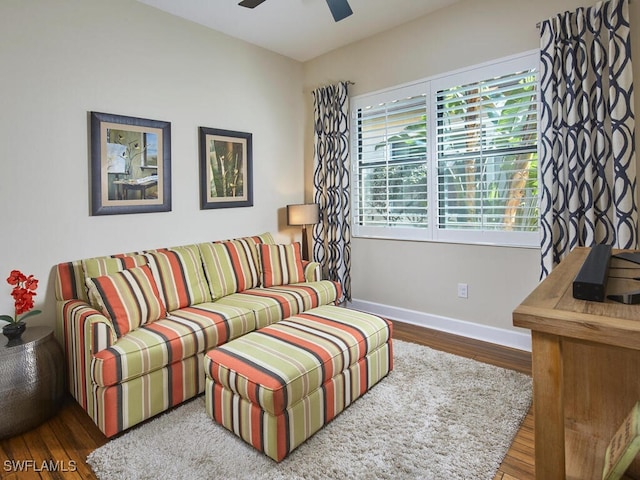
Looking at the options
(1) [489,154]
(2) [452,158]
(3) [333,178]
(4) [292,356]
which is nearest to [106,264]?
(4) [292,356]

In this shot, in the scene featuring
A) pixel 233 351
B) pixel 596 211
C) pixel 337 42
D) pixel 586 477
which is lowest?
pixel 586 477

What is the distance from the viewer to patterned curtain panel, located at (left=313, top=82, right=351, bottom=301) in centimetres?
398

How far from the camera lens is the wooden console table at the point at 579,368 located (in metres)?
0.84

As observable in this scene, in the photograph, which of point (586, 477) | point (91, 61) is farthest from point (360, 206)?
point (586, 477)

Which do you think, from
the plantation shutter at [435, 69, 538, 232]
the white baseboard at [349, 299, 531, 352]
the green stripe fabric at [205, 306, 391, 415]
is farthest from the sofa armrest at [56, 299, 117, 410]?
the plantation shutter at [435, 69, 538, 232]

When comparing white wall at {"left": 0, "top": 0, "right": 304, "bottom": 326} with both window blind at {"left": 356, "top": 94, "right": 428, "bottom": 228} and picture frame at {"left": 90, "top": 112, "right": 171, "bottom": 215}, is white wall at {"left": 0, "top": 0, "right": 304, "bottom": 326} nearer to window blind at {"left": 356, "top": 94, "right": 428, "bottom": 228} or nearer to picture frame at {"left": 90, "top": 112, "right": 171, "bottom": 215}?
picture frame at {"left": 90, "top": 112, "right": 171, "bottom": 215}

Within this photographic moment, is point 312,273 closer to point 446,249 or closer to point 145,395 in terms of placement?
point 446,249

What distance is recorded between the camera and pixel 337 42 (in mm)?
3896

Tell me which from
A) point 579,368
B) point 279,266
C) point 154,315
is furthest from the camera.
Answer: point 279,266

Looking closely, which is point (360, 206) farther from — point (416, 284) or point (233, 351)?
point (233, 351)

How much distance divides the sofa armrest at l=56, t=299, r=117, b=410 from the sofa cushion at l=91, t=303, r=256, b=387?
8 centimetres

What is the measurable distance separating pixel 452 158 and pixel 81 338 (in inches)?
119

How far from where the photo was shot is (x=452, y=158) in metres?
3.29

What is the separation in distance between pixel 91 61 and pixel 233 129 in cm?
128
